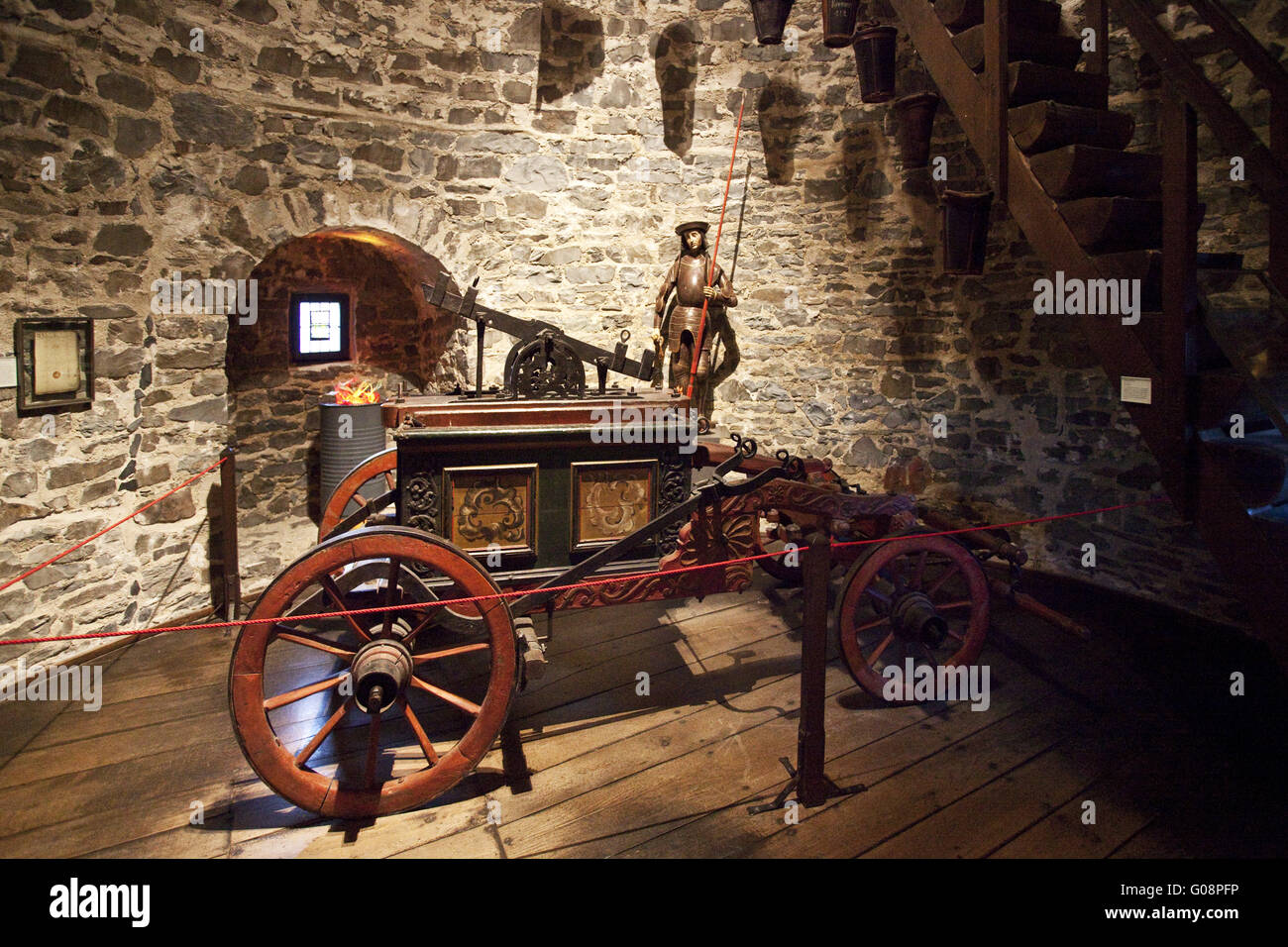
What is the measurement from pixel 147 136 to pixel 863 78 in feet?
15.1

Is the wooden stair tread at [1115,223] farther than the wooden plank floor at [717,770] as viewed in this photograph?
Yes

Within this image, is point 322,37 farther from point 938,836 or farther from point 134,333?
point 938,836

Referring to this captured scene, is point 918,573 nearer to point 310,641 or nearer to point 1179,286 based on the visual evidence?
point 1179,286

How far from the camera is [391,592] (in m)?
3.19

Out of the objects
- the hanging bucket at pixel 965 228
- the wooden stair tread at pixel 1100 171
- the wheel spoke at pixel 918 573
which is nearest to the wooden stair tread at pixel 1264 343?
the wooden stair tread at pixel 1100 171

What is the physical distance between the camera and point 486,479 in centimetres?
347

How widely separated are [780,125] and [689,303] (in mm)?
1721

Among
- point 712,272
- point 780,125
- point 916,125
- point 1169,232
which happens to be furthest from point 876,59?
point 1169,232

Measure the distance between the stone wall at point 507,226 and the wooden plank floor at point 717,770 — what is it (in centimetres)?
103

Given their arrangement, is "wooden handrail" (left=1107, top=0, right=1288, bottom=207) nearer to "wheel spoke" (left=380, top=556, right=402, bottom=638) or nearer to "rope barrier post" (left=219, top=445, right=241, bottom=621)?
"wheel spoke" (left=380, top=556, right=402, bottom=638)

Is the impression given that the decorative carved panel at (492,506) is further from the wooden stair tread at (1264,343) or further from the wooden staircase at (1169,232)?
the wooden stair tread at (1264,343)

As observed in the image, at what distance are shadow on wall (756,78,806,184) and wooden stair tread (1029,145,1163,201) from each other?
308 cm

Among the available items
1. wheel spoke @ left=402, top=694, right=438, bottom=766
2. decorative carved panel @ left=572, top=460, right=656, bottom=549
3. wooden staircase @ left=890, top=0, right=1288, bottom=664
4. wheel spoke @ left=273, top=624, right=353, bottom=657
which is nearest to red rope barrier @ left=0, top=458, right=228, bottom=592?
wheel spoke @ left=273, top=624, right=353, bottom=657

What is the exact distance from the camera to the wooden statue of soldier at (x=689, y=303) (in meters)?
6.36
